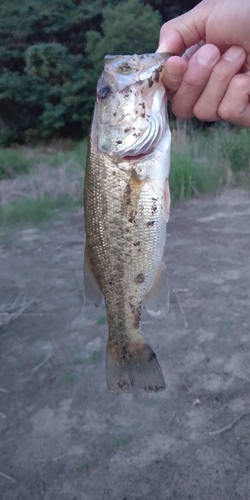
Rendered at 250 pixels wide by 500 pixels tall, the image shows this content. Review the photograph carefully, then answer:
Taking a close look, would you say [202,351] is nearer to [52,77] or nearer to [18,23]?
[52,77]

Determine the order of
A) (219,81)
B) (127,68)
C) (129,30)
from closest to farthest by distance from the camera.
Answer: (127,68) → (219,81) → (129,30)

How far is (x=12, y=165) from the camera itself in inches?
438

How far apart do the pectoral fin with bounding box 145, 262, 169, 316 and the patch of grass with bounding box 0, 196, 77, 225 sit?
5.22 m

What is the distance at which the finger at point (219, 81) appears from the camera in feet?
6.17

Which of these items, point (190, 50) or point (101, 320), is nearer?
point (190, 50)

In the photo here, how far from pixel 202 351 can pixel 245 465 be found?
993 millimetres

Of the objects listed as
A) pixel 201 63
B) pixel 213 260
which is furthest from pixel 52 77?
→ pixel 201 63

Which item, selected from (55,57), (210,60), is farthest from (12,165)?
(210,60)

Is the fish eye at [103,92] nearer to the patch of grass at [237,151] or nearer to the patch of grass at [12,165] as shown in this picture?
the patch of grass at [237,151]

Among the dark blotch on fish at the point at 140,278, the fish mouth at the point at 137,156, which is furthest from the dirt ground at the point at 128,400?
the fish mouth at the point at 137,156

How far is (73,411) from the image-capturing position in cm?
316

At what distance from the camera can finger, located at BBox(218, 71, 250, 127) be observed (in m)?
1.97

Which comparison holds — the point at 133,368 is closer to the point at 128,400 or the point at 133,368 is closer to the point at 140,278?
the point at 140,278

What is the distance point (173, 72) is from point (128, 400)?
2129 mm
